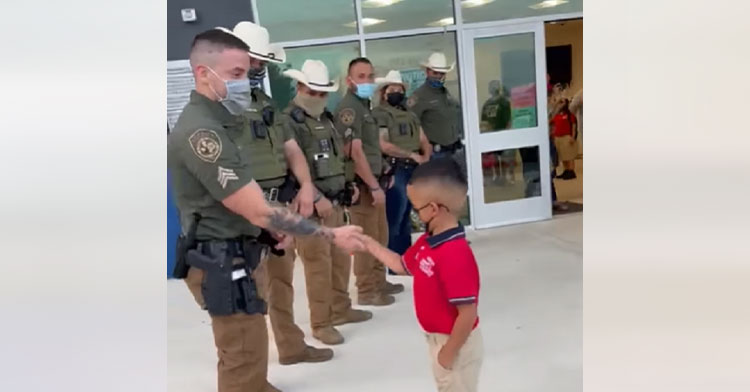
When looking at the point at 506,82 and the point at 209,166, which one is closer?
the point at 209,166

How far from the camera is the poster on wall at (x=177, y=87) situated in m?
1.26

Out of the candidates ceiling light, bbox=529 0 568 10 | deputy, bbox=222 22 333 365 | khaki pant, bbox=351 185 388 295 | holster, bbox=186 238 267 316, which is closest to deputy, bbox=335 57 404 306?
khaki pant, bbox=351 185 388 295

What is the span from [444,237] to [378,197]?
0.15 meters

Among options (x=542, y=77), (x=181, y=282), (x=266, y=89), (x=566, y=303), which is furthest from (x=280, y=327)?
(x=542, y=77)

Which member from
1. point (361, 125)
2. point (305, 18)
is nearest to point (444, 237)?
point (361, 125)

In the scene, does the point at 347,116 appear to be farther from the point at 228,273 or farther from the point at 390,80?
the point at 228,273

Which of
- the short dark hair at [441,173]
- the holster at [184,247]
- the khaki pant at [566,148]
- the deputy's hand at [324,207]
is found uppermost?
the khaki pant at [566,148]

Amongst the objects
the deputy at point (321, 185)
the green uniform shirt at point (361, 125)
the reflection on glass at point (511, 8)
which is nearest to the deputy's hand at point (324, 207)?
the deputy at point (321, 185)

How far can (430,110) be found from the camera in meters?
1.32

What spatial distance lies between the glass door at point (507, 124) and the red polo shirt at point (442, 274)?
79mm

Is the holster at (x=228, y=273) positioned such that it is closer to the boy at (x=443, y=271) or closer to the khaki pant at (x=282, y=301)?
the khaki pant at (x=282, y=301)

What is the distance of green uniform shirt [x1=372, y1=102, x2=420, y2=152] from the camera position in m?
1.31

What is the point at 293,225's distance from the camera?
1268 mm
